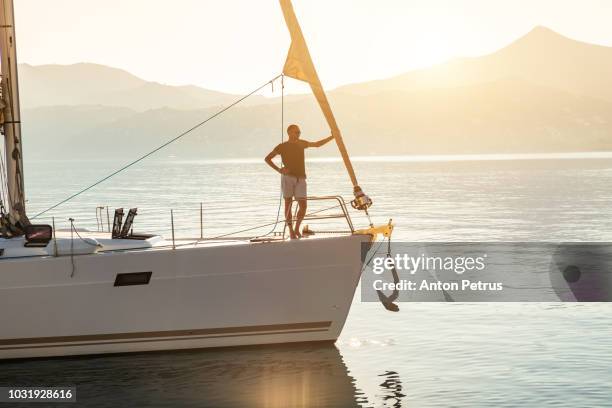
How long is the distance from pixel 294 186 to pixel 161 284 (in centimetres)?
289

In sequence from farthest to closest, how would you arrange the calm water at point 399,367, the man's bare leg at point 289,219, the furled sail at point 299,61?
the man's bare leg at point 289,219 < the furled sail at point 299,61 < the calm water at point 399,367

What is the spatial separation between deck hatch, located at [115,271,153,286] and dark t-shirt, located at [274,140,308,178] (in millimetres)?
3051

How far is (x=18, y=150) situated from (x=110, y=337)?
3.62 metres

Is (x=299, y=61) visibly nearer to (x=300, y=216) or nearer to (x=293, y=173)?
(x=293, y=173)

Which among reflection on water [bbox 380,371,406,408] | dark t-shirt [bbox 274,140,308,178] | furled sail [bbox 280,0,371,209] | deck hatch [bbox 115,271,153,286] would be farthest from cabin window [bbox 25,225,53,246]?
reflection on water [bbox 380,371,406,408]

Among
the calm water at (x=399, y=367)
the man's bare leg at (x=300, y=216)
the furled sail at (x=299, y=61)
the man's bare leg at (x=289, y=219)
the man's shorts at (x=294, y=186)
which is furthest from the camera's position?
the man's shorts at (x=294, y=186)

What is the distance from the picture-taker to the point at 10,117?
55.5 ft

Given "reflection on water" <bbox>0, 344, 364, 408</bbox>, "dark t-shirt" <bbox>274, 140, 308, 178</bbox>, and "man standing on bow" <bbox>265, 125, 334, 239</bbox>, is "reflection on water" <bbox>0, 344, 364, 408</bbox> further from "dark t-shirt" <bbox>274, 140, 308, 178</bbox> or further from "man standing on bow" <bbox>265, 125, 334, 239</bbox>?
"dark t-shirt" <bbox>274, 140, 308, 178</bbox>

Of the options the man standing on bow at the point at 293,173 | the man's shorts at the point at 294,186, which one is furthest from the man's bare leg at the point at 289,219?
the man's shorts at the point at 294,186

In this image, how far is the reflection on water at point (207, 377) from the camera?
562 inches

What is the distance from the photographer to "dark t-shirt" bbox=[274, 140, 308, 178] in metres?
16.8

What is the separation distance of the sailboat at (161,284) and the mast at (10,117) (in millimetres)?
20

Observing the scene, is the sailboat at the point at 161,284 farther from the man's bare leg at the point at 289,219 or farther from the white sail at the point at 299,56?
the man's bare leg at the point at 289,219

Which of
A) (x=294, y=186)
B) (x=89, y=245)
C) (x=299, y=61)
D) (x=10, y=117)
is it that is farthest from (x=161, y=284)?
(x=299, y=61)
